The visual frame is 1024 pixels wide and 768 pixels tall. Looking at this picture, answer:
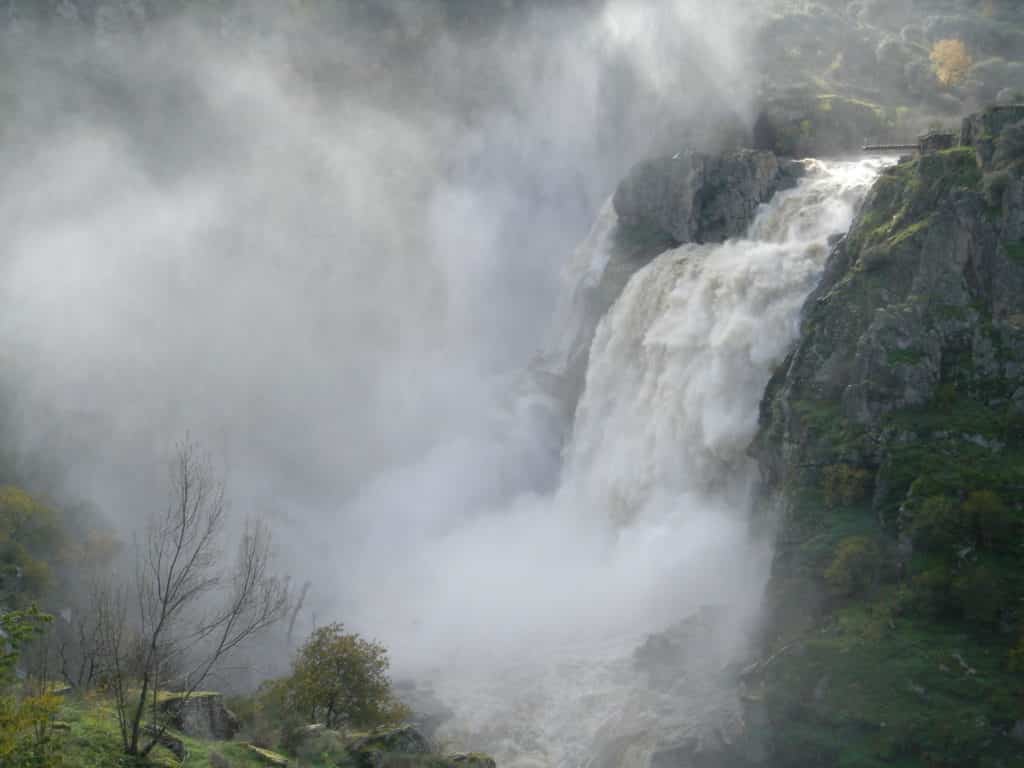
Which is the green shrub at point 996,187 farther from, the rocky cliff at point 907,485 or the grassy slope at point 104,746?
the grassy slope at point 104,746

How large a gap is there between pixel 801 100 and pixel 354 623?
179 feet

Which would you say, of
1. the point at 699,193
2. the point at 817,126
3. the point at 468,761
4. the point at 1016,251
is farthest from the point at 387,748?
the point at 817,126

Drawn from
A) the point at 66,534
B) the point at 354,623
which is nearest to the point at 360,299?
the point at 66,534

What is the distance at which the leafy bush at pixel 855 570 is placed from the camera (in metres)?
28.3

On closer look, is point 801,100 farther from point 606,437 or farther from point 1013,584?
point 1013,584

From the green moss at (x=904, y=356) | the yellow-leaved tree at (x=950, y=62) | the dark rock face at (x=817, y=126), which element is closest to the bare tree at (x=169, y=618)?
the green moss at (x=904, y=356)

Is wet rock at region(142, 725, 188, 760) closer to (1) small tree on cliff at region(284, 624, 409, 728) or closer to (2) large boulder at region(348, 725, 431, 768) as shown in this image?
(2) large boulder at region(348, 725, 431, 768)

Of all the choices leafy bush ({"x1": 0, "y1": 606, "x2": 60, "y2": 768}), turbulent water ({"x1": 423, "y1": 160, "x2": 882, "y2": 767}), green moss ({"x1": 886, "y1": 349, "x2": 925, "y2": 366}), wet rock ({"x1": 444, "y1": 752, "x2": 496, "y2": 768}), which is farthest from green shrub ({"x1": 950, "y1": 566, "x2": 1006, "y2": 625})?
leafy bush ({"x1": 0, "y1": 606, "x2": 60, "y2": 768})

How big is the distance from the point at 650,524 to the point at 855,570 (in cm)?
1801

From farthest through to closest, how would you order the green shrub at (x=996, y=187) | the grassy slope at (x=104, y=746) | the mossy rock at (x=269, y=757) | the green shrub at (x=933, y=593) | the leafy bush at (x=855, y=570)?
the green shrub at (x=996, y=187), the leafy bush at (x=855, y=570), the green shrub at (x=933, y=593), the mossy rock at (x=269, y=757), the grassy slope at (x=104, y=746)

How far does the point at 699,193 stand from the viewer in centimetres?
5841

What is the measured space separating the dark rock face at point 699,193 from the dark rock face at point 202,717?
140 ft

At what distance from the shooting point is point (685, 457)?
45219mm

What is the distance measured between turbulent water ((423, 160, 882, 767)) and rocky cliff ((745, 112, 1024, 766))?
337 cm
